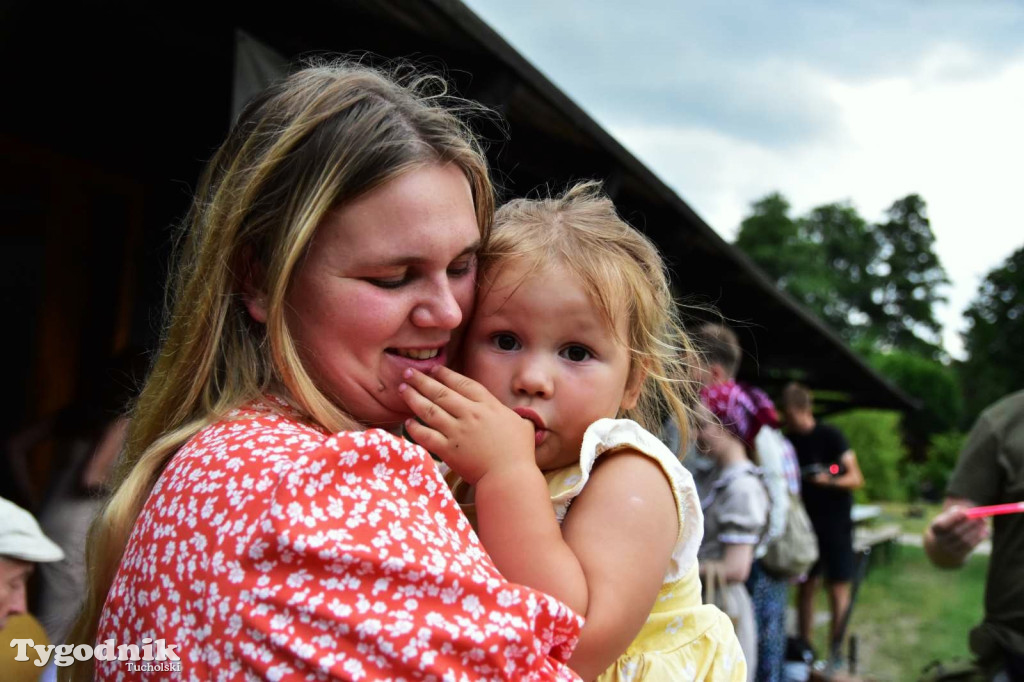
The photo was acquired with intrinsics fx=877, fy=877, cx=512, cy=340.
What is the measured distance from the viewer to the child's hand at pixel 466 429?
1.34m

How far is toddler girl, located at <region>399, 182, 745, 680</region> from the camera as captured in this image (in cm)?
130

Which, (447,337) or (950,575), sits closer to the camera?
(447,337)

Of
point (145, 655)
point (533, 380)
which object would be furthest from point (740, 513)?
point (145, 655)

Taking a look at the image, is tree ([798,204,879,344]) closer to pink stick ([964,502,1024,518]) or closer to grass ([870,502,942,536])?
grass ([870,502,942,536])

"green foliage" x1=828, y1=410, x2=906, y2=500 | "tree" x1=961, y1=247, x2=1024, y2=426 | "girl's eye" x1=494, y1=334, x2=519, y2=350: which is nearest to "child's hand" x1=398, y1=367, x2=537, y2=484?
"girl's eye" x1=494, y1=334, x2=519, y2=350

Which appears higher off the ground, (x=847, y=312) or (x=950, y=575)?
(x=847, y=312)

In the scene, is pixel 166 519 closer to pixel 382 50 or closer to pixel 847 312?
pixel 382 50

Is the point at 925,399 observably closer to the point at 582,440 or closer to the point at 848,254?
the point at 848,254

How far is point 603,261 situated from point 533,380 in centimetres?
30

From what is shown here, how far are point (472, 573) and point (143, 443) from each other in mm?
741

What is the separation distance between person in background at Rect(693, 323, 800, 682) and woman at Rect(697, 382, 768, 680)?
0.27m

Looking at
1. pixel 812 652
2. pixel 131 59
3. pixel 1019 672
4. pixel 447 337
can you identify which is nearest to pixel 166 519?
pixel 447 337

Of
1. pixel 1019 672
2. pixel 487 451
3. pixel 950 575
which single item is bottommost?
pixel 950 575

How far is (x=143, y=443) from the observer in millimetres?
1490
